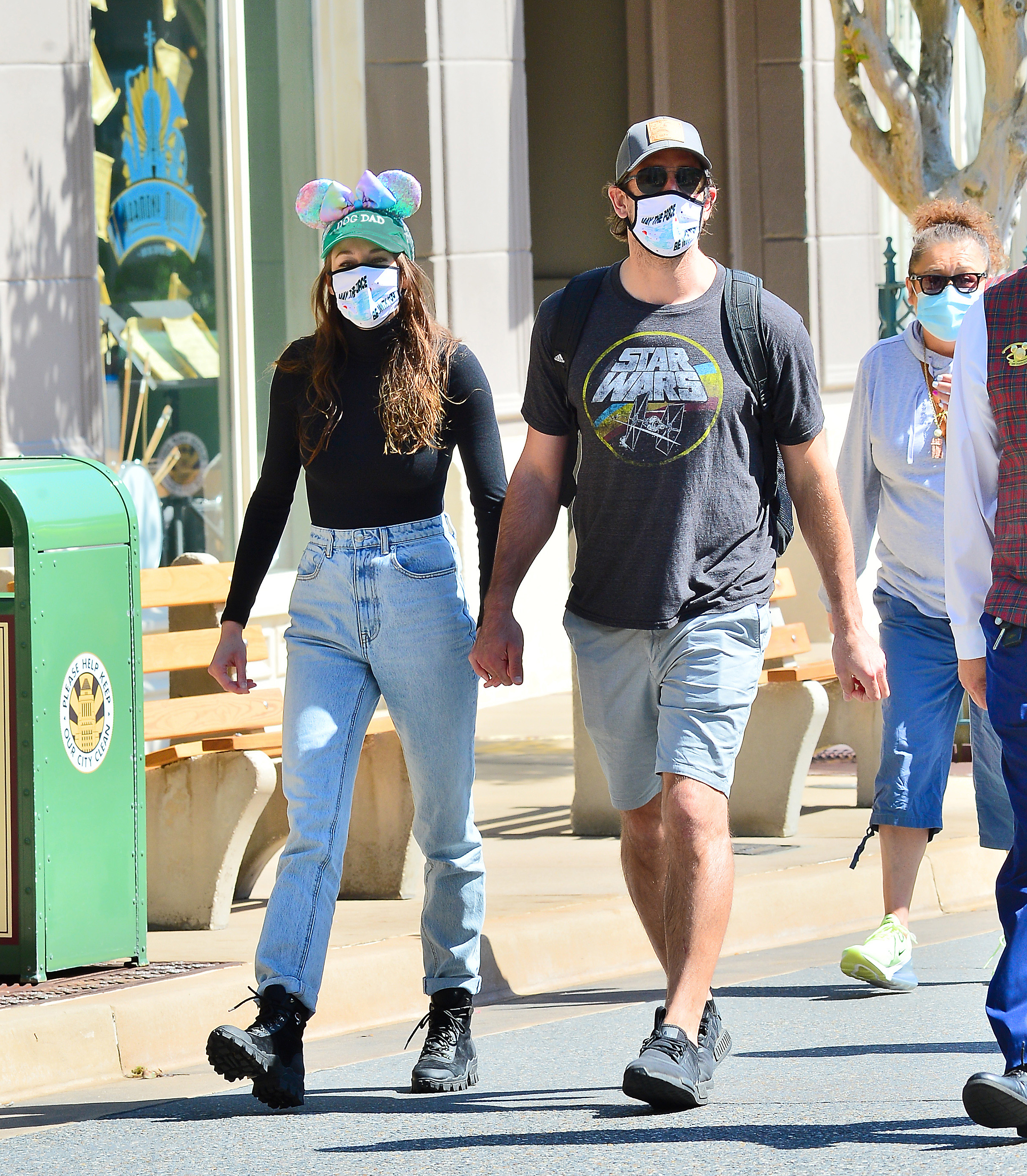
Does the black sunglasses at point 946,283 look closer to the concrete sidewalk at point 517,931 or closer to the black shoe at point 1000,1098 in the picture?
the concrete sidewalk at point 517,931

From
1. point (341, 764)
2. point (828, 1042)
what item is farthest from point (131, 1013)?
point (828, 1042)

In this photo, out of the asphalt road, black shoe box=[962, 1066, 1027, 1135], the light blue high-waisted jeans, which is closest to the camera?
black shoe box=[962, 1066, 1027, 1135]

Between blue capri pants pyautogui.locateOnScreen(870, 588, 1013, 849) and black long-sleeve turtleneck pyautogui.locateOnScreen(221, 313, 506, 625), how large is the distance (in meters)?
1.39

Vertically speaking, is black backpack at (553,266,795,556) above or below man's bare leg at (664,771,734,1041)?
above

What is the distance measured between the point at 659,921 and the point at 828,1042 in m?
0.63

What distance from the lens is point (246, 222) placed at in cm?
1102

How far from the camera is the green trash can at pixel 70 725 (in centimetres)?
576

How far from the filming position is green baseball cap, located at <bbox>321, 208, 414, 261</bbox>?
508 cm

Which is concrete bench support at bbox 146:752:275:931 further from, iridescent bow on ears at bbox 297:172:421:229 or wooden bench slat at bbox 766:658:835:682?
wooden bench slat at bbox 766:658:835:682

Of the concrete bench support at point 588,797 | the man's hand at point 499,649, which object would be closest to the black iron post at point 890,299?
the concrete bench support at point 588,797

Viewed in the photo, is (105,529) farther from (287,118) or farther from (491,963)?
(287,118)

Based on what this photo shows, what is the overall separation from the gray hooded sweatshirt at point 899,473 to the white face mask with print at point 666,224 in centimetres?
109

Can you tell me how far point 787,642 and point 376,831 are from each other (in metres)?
2.40

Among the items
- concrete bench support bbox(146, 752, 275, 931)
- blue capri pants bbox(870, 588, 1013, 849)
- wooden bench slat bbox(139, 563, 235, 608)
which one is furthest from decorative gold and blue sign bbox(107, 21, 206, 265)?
blue capri pants bbox(870, 588, 1013, 849)
